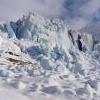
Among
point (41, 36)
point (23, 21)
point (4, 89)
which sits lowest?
point (4, 89)

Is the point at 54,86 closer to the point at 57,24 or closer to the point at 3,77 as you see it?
A: the point at 3,77

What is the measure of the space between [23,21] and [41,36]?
7034 mm

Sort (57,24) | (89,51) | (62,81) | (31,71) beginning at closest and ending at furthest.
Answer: (62,81) < (31,71) < (57,24) < (89,51)

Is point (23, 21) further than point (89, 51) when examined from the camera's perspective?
No

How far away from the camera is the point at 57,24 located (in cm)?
7144

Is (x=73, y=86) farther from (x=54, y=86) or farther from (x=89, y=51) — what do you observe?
(x=89, y=51)

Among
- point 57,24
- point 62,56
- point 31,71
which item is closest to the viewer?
point 31,71

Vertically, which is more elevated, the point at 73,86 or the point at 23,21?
the point at 23,21

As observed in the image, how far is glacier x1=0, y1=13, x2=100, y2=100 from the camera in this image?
5125mm

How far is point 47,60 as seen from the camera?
22438mm

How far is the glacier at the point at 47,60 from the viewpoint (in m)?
5.12

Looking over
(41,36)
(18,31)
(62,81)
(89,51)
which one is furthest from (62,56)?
(62,81)

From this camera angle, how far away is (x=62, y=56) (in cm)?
4925

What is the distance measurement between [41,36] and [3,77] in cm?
5985
